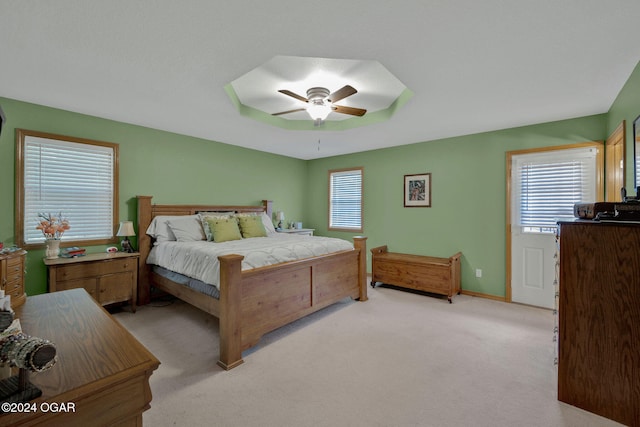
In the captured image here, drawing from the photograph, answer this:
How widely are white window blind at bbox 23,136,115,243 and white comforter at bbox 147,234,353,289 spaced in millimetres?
798

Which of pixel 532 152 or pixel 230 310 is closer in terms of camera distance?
pixel 230 310

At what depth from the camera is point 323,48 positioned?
198cm

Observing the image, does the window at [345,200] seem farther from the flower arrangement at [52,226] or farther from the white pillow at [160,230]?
the flower arrangement at [52,226]

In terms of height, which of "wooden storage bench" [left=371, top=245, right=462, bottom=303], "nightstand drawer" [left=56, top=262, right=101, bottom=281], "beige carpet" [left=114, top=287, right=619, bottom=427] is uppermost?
"nightstand drawer" [left=56, top=262, right=101, bottom=281]

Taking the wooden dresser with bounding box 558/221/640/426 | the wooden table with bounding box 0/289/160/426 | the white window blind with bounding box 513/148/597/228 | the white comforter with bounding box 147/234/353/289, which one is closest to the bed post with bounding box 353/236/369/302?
the white comforter with bounding box 147/234/353/289

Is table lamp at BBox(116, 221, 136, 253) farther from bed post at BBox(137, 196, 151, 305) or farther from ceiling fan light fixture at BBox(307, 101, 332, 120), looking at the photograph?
ceiling fan light fixture at BBox(307, 101, 332, 120)

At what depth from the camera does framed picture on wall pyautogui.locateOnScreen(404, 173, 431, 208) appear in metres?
4.64

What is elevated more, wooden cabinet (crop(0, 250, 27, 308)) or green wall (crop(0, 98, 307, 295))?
green wall (crop(0, 98, 307, 295))

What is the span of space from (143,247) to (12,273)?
4.99ft

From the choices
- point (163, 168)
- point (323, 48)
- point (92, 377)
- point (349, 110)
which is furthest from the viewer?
point (163, 168)

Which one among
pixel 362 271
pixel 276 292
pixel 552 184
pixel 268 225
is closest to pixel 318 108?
pixel 276 292

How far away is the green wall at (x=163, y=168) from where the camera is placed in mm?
2951

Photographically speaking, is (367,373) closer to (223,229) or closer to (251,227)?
(223,229)

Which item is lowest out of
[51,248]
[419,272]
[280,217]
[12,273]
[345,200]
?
[419,272]
